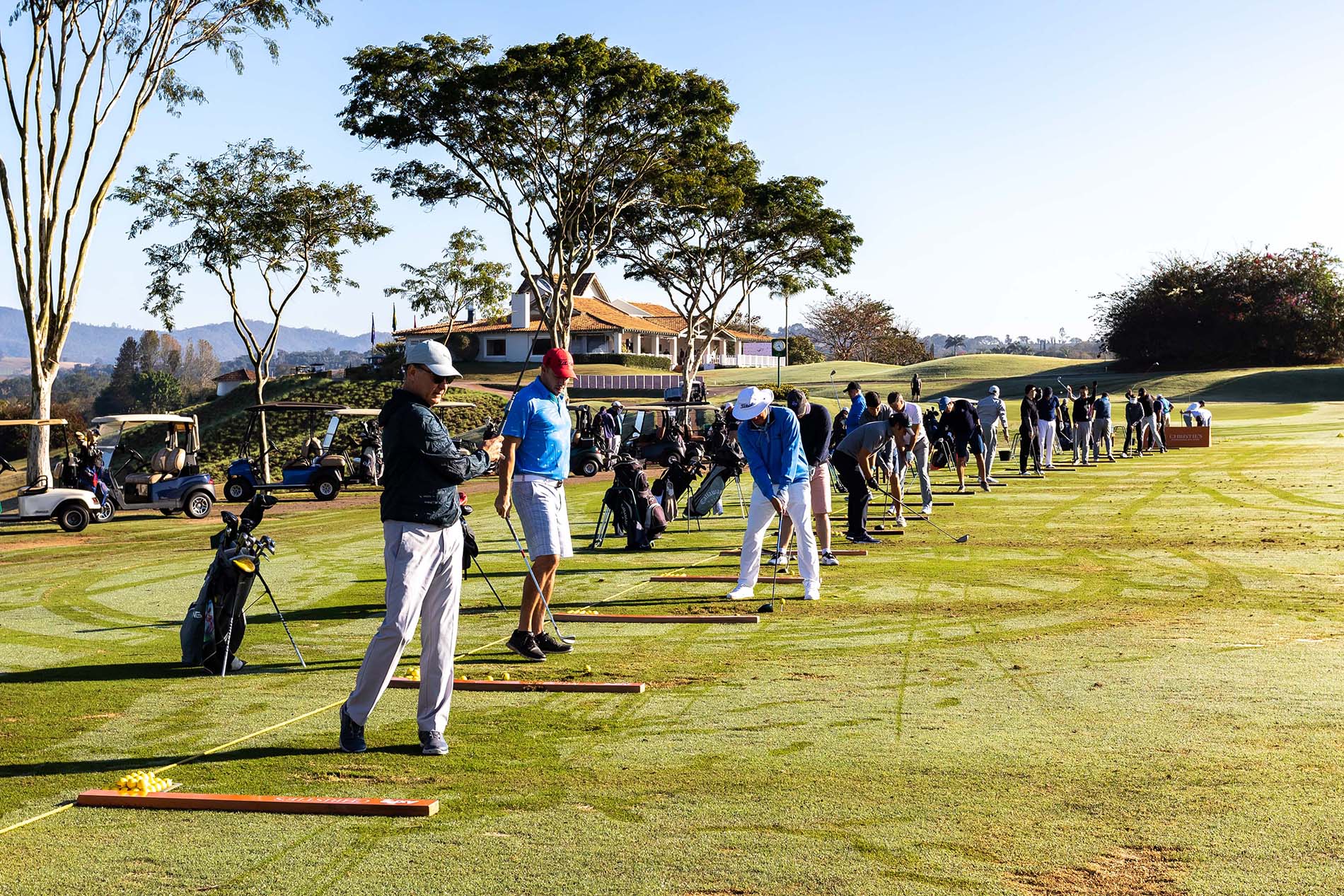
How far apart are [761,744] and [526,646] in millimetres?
2657

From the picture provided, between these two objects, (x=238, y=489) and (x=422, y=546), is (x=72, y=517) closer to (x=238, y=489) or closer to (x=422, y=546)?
(x=238, y=489)

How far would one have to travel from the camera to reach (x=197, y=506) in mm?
23656

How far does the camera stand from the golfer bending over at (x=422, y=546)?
623cm

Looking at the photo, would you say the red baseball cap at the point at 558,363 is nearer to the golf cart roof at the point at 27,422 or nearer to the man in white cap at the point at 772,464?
the man in white cap at the point at 772,464

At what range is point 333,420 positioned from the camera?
29172 mm

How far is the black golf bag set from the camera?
52.3 feet

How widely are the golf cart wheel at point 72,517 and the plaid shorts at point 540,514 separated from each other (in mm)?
15636

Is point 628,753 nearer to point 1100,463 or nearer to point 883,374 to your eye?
point 1100,463

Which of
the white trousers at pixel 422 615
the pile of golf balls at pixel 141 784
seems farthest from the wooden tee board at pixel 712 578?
the pile of golf balls at pixel 141 784

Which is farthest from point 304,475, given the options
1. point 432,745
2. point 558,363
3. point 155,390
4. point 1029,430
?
point 155,390

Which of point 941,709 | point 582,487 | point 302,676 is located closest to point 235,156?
point 582,487

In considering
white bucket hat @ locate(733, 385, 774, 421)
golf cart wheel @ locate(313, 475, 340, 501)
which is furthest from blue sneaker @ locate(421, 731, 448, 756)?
golf cart wheel @ locate(313, 475, 340, 501)

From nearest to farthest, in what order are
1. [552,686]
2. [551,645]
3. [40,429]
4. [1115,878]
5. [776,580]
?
[1115,878], [552,686], [551,645], [776,580], [40,429]

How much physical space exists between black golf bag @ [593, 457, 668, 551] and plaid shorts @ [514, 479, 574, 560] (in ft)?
23.7
